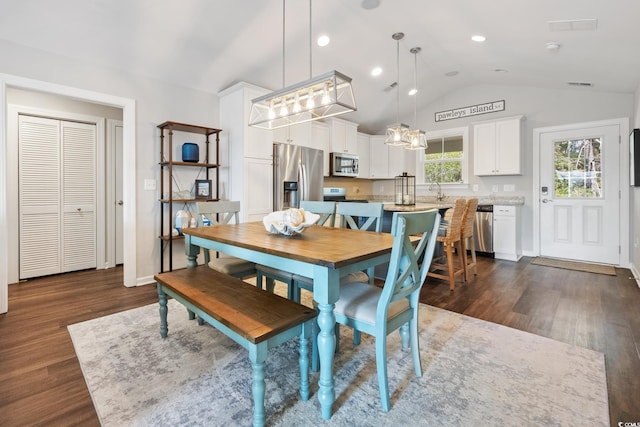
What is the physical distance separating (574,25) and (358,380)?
3400mm

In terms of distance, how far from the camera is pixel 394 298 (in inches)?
60.9

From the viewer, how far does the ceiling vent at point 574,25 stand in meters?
2.61

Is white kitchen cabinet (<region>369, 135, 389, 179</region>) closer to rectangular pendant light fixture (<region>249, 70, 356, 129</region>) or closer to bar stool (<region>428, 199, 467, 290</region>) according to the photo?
bar stool (<region>428, 199, 467, 290</region>)

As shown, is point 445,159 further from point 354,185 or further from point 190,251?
point 190,251

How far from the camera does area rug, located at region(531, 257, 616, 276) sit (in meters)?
4.09

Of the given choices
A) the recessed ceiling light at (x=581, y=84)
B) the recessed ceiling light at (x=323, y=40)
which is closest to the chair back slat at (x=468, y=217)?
the recessed ceiling light at (x=581, y=84)

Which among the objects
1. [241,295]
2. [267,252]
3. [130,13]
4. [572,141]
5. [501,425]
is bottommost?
[501,425]

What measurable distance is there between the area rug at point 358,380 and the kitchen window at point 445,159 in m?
3.92

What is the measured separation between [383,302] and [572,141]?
16.3ft

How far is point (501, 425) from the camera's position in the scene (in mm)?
1419

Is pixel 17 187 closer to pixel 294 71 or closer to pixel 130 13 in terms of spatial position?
pixel 130 13

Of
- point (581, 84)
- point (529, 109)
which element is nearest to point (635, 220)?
point (581, 84)

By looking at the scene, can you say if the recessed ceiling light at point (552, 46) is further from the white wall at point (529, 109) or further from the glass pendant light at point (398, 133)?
the white wall at point (529, 109)

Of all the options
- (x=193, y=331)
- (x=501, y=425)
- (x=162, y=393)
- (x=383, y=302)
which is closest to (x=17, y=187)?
(x=193, y=331)
